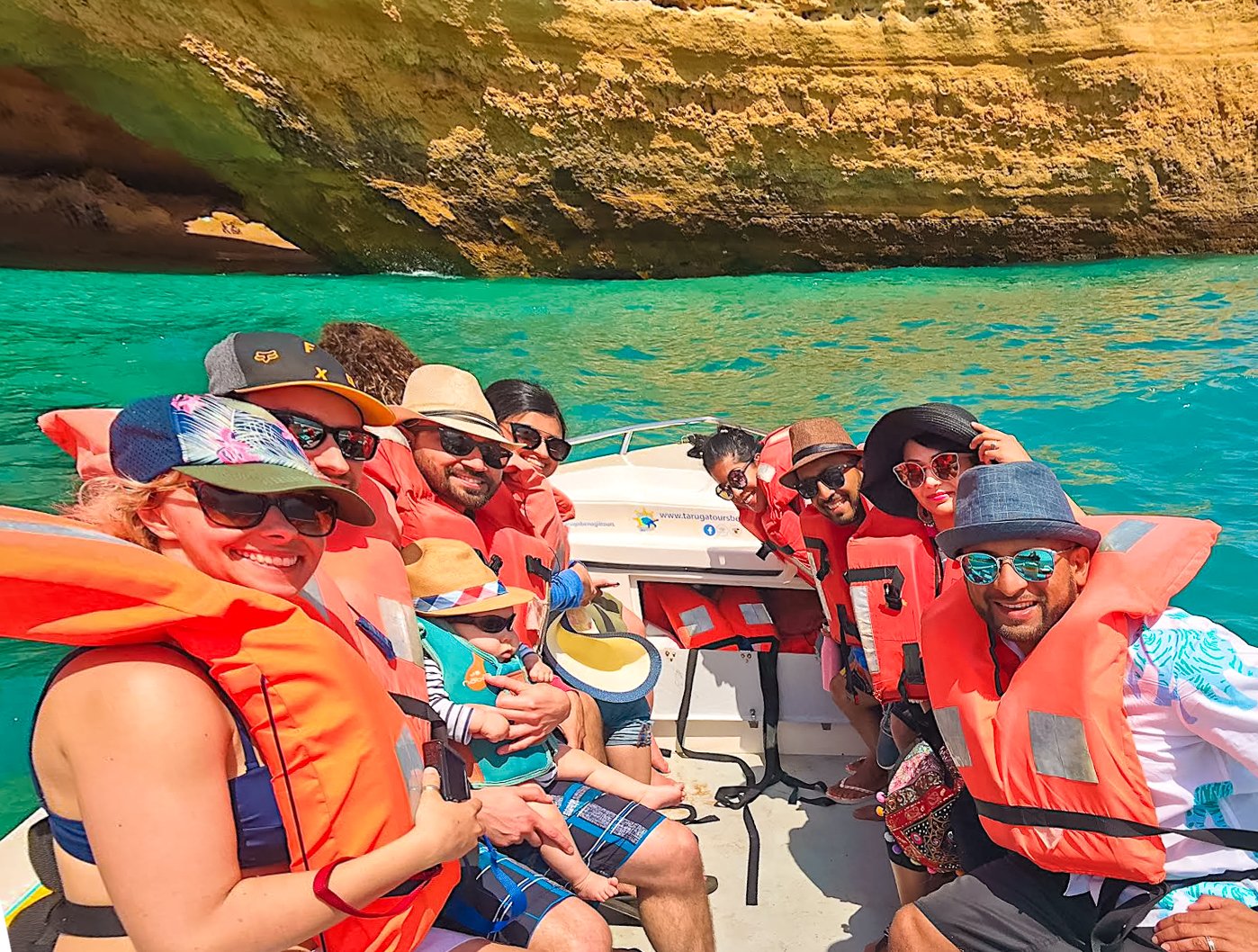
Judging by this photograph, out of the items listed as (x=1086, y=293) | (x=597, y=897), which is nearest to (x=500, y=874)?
(x=597, y=897)

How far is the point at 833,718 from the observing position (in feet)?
11.9

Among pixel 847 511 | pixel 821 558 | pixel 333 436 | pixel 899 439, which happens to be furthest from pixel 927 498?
pixel 333 436

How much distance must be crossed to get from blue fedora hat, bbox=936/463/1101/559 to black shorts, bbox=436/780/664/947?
1.10 metres

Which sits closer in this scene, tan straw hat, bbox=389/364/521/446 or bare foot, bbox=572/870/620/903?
bare foot, bbox=572/870/620/903

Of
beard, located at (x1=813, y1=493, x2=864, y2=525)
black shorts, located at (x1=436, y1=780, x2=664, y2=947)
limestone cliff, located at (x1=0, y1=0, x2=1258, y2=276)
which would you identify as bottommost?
black shorts, located at (x1=436, y1=780, x2=664, y2=947)

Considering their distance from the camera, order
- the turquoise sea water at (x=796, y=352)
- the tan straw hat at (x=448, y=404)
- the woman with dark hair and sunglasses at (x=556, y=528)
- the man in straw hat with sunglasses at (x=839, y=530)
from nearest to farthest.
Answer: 1. the tan straw hat at (x=448, y=404)
2. the woman with dark hair and sunglasses at (x=556, y=528)
3. the man in straw hat with sunglasses at (x=839, y=530)
4. the turquoise sea water at (x=796, y=352)

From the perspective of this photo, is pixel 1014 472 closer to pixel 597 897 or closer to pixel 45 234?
pixel 597 897

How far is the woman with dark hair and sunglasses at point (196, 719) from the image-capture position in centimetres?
119

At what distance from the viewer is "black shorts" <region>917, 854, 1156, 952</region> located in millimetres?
1920

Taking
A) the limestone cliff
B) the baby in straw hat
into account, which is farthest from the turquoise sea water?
the baby in straw hat

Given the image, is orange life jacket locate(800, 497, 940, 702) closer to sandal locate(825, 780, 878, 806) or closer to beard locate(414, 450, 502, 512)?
sandal locate(825, 780, 878, 806)

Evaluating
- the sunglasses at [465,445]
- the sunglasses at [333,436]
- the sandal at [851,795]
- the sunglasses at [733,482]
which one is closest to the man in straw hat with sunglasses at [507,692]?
the sunglasses at [465,445]

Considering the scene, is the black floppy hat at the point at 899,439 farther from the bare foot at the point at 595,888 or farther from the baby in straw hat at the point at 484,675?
the bare foot at the point at 595,888

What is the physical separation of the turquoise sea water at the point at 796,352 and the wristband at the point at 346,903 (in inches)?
107
